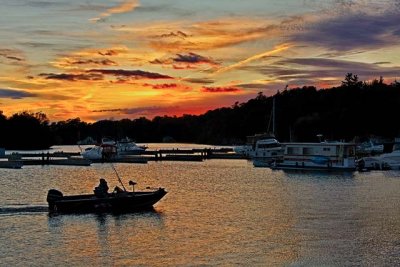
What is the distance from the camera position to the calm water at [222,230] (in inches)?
1140

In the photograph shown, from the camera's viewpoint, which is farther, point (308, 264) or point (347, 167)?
point (347, 167)

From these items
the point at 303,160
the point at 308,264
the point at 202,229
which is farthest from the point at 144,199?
the point at 303,160

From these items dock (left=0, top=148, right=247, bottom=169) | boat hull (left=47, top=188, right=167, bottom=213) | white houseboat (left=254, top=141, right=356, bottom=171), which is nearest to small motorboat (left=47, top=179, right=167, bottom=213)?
boat hull (left=47, top=188, right=167, bottom=213)

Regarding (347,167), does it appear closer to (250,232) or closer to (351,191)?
(351,191)

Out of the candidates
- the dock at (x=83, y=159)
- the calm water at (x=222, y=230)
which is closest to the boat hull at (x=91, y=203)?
the calm water at (x=222, y=230)

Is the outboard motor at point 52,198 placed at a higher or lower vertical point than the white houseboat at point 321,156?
lower

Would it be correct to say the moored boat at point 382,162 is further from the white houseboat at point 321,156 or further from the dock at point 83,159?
the dock at point 83,159

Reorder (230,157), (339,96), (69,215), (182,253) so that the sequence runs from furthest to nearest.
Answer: (339,96) → (230,157) → (69,215) → (182,253)

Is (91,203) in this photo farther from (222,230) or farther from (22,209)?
(222,230)

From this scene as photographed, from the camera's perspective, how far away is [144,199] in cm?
4403

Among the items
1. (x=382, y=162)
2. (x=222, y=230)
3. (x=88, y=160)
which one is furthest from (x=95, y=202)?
(x=88, y=160)

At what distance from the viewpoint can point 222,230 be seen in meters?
36.1

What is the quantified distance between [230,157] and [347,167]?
151 ft

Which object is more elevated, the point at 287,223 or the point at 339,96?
the point at 339,96
